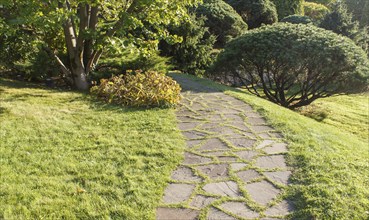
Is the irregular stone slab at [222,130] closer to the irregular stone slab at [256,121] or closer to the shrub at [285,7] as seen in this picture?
the irregular stone slab at [256,121]

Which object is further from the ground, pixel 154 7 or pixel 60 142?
pixel 154 7

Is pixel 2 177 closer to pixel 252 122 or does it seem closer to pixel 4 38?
pixel 252 122

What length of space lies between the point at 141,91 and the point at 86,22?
8.32 ft

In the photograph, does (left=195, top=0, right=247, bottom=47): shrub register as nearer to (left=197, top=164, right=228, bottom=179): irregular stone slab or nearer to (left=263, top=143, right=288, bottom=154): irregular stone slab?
(left=263, top=143, right=288, bottom=154): irregular stone slab

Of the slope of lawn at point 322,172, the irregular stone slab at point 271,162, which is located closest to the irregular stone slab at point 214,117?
the slope of lawn at point 322,172

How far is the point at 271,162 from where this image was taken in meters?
4.63

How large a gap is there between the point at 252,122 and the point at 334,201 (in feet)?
9.21

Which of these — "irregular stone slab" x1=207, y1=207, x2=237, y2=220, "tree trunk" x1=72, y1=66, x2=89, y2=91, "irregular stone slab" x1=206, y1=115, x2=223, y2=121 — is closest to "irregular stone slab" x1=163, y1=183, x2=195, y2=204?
"irregular stone slab" x1=207, y1=207, x2=237, y2=220

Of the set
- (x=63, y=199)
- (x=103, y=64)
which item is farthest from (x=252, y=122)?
(x=103, y=64)

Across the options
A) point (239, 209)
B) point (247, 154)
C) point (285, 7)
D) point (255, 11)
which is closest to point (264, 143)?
point (247, 154)

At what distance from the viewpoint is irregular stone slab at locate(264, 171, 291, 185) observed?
4.11 m

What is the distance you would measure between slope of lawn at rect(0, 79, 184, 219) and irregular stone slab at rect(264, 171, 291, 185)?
1280 millimetres

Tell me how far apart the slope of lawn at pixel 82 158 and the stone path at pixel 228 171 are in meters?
0.23

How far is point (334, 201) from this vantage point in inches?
144
